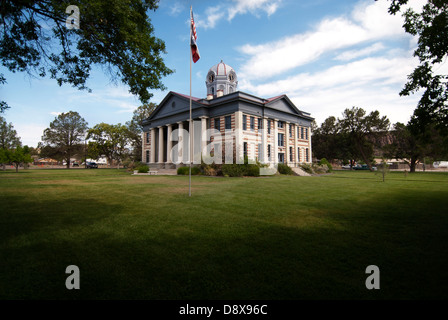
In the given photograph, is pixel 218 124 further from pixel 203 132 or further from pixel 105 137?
pixel 105 137

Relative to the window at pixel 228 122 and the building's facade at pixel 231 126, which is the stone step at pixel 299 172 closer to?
the building's facade at pixel 231 126

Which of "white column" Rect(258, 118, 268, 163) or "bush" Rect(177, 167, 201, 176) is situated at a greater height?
"white column" Rect(258, 118, 268, 163)

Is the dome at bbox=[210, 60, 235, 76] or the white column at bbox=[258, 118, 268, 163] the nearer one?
the white column at bbox=[258, 118, 268, 163]

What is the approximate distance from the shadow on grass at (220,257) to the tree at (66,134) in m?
66.8

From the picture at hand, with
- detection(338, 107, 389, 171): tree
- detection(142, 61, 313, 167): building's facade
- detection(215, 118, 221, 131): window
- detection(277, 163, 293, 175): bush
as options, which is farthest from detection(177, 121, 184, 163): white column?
detection(338, 107, 389, 171): tree

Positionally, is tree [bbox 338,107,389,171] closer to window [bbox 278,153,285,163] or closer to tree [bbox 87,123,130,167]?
window [bbox 278,153,285,163]

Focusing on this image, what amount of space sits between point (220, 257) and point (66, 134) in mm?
73152

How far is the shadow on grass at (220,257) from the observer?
3.08 m

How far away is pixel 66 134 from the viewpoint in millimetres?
61656

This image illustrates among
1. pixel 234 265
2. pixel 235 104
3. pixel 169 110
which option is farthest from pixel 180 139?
pixel 234 265

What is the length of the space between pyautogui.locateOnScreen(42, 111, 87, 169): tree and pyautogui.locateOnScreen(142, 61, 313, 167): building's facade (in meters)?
34.7

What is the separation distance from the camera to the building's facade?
1153 inches

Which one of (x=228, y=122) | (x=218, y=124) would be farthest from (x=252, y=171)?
(x=218, y=124)

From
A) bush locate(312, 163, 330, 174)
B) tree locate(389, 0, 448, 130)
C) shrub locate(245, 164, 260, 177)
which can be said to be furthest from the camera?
bush locate(312, 163, 330, 174)
